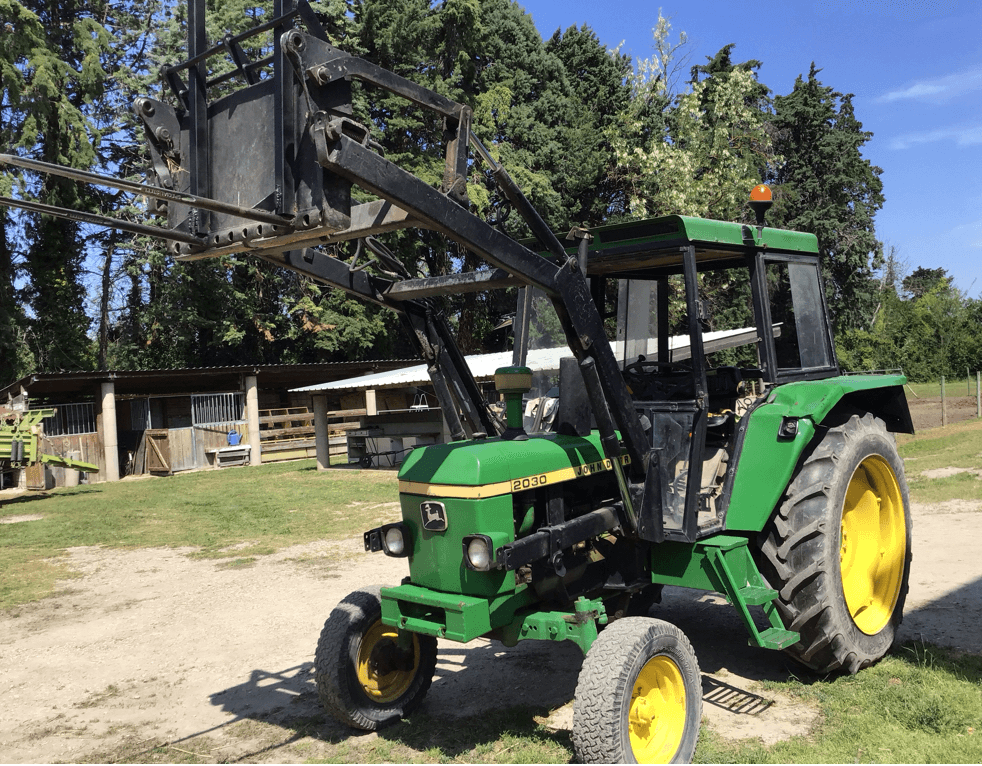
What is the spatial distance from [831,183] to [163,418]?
30758 mm

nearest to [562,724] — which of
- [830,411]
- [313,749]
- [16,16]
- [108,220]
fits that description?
[313,749]

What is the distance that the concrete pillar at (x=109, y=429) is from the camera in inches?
830

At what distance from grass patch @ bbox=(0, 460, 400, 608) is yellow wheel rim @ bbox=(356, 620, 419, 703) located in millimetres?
5246

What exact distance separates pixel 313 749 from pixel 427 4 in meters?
31.6

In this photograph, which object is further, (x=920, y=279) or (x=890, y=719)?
(x=920, y=279)

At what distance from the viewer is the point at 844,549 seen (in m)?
5.24

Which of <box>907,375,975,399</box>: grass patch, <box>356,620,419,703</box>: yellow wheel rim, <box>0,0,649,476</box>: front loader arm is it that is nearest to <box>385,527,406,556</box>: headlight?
<box>356,620,419,703</box>: yellow wheel rim

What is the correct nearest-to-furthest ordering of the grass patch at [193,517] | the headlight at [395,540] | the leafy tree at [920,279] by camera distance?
the headlight at [395,540] < the grass patch at [193,517] < the leafy tree at [920,279]

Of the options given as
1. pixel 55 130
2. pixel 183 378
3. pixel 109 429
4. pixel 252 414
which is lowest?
pixel 109 429

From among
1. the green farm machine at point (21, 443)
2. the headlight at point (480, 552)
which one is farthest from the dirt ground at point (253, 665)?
the green farm machine at point (21, 443)

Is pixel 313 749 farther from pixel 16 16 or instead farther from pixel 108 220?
pixel 16 16

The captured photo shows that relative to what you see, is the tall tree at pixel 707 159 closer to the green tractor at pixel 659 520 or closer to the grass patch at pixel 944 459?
the grass patch at pixel 944 459

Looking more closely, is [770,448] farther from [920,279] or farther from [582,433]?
[920,279]

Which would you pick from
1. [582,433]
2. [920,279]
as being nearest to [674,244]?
[582,433]
